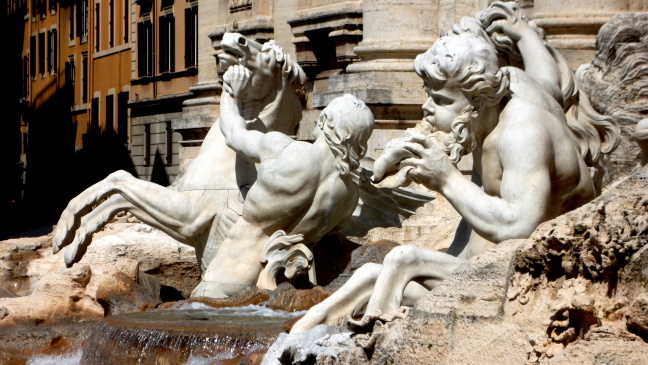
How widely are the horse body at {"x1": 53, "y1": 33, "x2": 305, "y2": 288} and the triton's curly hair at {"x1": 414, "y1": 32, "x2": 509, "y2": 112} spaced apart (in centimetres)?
304

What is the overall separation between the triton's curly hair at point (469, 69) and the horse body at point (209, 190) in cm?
304

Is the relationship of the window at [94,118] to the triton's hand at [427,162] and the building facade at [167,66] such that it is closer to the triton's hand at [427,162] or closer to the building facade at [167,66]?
the building facade at [167,66]

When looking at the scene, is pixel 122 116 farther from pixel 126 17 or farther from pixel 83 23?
pixel 83 23

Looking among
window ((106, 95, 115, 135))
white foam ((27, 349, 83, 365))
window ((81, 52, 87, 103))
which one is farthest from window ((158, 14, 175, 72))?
white foam ((27, 349, 83, 365))

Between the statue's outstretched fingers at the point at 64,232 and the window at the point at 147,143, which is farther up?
the statue's outstretched fingers at the point at 64,232

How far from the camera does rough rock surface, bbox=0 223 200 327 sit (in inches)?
373

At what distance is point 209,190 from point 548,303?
510cm

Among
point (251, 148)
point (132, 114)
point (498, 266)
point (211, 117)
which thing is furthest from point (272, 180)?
point (132, 114)

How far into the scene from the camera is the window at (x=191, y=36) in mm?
32656

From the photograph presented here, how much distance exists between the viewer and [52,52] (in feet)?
154

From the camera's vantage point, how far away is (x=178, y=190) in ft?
33.0

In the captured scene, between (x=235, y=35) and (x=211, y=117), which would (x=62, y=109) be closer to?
(x=211, y=117)

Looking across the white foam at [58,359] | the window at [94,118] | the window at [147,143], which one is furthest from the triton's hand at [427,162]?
the window at [94,118]

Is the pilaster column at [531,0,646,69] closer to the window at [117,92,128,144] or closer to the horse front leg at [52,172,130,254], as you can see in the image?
the horse front leg at [52,172,130,254]
